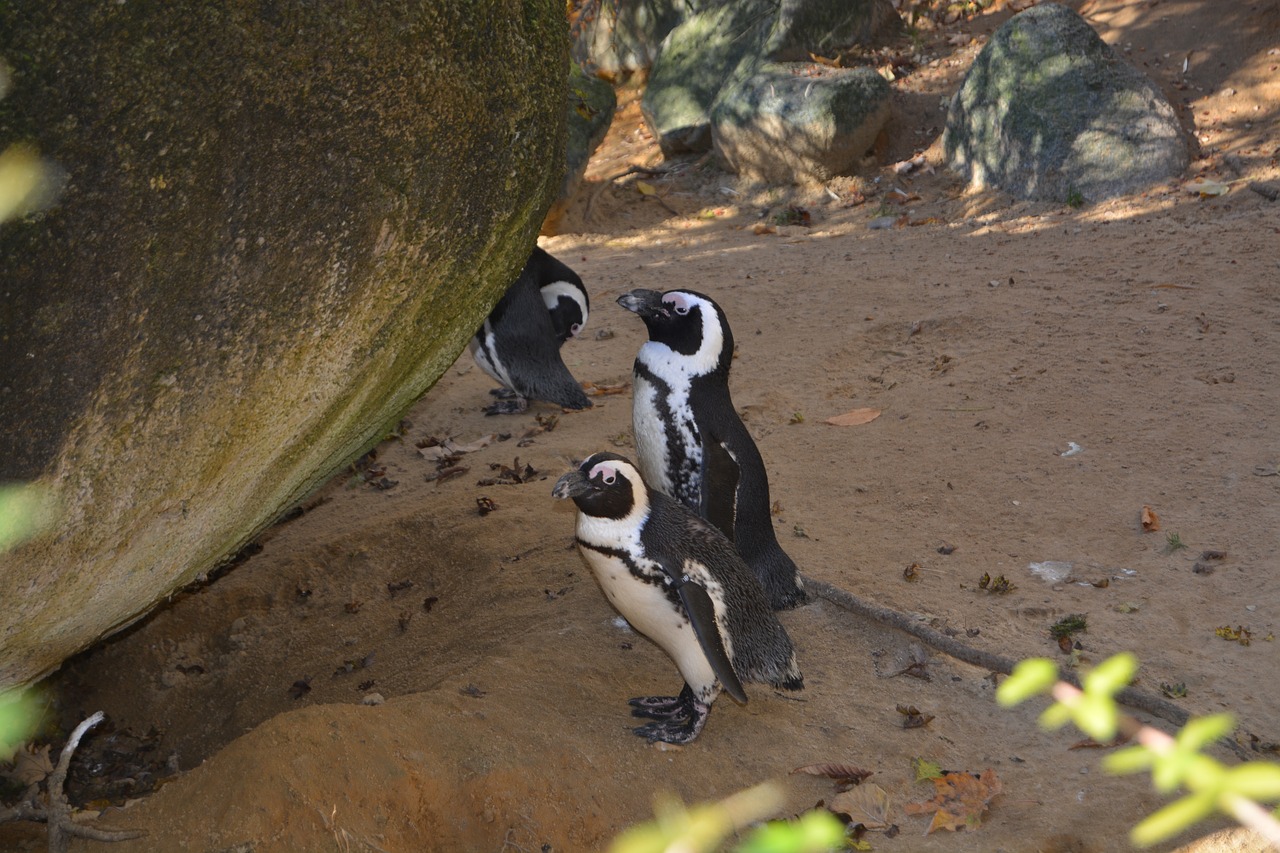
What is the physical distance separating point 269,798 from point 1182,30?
36.0ft

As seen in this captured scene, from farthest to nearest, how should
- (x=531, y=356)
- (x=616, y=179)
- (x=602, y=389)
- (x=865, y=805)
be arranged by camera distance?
(x=616, y=179)
(x=602, y=389)
(x=531, y=356)
(x=865, y=805)

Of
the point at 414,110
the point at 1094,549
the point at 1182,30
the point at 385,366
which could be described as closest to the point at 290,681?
the point at 385,366

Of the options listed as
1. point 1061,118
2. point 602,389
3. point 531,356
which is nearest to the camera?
point 531,356

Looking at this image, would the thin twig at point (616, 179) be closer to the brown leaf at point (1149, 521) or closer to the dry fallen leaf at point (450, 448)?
the dry fallen leaf at point (450, 448)

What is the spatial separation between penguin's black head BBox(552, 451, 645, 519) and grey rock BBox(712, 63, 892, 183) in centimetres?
776

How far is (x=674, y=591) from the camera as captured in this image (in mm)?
3529

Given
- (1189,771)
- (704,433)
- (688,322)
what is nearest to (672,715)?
(704,433)

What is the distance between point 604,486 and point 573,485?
0.34 ft

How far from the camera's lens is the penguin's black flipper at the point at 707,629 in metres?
3.40

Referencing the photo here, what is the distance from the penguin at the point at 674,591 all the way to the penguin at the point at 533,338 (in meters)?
3.03

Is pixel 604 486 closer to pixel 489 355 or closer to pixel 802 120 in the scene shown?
pixel 489 355

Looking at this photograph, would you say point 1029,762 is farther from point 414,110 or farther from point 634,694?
point 414,110

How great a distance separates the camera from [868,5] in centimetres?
1234

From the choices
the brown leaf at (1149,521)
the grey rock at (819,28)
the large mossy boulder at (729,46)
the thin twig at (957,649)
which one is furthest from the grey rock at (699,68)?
the thin twig at (957,649)
